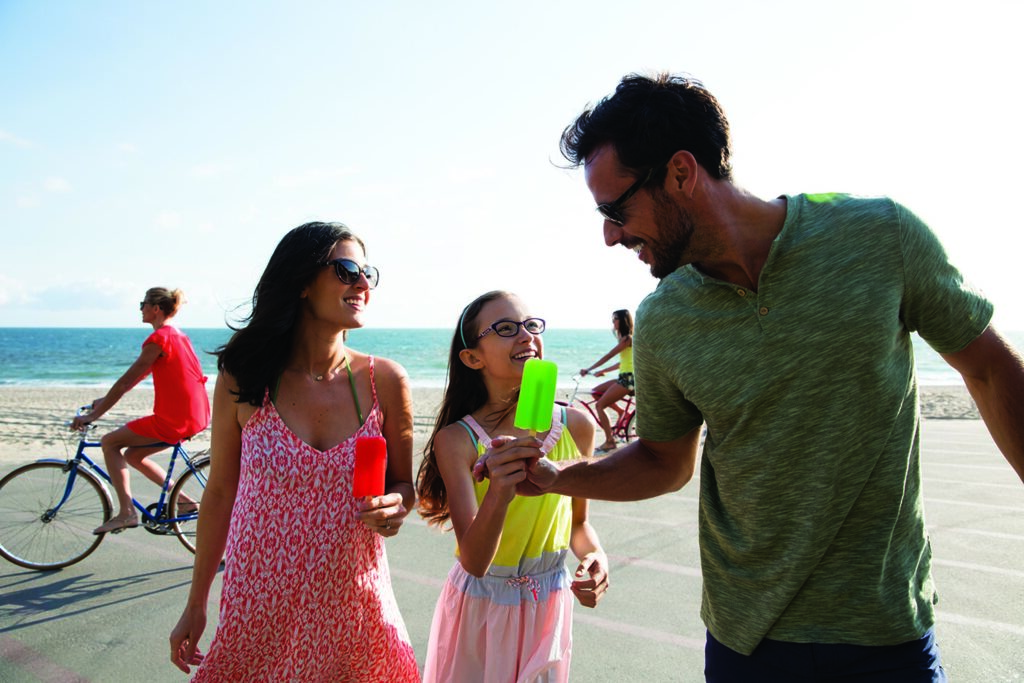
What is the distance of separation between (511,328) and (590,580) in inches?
35.7

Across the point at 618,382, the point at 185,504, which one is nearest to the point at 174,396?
the point at 185,504

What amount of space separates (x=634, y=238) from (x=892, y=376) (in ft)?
2.30

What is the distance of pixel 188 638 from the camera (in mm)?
2322

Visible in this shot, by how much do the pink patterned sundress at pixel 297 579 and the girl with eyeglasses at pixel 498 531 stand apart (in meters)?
0.24

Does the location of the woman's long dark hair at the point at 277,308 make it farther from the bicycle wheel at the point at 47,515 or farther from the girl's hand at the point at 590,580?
the bicycle wheel at the point at 47,515

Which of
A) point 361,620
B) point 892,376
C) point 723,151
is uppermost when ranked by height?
point 723,151

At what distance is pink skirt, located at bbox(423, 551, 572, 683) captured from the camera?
7.77 ft

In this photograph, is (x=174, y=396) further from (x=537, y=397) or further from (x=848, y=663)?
(x=848, y=663)

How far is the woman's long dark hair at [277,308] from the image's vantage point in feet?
7.92

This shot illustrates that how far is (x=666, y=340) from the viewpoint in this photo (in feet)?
6.25

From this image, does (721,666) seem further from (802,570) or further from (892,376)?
(892,376)

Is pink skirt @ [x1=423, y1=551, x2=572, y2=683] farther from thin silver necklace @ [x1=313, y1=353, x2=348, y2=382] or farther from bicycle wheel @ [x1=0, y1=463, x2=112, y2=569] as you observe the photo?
→ bicycle wheel @ [x1=0, y1=463, x2=112, y2=569]

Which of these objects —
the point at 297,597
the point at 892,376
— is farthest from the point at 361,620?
the point at 892,376

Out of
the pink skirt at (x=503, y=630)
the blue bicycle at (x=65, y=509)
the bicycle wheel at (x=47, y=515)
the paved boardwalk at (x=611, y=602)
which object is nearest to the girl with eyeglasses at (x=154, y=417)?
the blue bicycle at (x=65, y=509)
